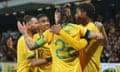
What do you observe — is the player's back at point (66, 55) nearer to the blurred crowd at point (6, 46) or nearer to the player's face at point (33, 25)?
the player's face at point (33, 25)

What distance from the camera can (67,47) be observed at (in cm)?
689

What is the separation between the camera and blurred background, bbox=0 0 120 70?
49.9 feet

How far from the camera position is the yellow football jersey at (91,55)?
23.3ft

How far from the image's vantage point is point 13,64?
568 inches

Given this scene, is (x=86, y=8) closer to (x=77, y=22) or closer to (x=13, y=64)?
(x=77, y=22)

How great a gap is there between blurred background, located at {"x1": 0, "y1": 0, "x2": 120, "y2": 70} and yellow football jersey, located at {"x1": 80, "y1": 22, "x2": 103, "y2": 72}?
692 cm

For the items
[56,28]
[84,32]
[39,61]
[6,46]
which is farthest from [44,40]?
[6,46]

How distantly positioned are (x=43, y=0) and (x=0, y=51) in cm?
340

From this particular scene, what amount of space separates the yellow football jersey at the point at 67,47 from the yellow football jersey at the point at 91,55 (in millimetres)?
203

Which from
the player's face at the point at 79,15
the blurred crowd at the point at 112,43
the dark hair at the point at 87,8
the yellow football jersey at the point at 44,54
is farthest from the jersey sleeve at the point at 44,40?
the blurred crowd at the point at 112,43

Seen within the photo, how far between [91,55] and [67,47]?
48cm

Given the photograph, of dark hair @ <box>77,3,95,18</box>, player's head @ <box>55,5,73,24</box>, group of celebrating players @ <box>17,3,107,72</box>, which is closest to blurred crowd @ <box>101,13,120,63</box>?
group of celebrating players @ <box>17,3,107,72</box>

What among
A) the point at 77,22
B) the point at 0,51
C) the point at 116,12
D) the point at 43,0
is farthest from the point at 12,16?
the point at 77,22

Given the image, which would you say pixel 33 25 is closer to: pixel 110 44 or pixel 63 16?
pixel 63 16
